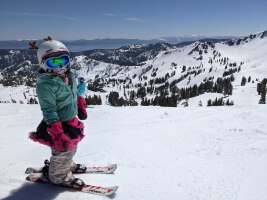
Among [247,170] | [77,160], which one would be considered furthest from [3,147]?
[247,170]

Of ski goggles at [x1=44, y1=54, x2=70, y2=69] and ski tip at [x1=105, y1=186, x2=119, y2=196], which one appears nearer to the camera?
ski goggles at [x1=44, y1=54, x2=70, y2=69]

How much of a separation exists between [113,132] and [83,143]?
231cm

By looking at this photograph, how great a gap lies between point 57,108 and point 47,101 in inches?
14.8

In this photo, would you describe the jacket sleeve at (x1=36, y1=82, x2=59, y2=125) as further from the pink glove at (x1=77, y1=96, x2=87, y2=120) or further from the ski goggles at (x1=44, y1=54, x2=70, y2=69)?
the pink glove at (x1=77, y1=96, x2=87, y2=120)

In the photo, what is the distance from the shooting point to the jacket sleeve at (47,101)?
5035 mm

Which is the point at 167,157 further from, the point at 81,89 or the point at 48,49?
the point at 48,49

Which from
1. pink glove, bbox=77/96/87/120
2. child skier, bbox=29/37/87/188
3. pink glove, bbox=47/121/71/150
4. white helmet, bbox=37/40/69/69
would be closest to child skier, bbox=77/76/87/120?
pink glove, bbox=77/96/87/120

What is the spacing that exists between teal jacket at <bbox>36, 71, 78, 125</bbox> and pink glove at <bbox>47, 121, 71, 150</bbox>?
0.36ft

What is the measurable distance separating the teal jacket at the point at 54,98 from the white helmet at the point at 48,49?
345 millimetres

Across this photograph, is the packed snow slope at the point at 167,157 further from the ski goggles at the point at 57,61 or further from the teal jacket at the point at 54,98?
the ski goggles at the point at 57,61

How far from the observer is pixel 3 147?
10523 millimetres

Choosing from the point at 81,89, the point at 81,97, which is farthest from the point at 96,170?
the point at 81,89

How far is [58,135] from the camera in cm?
499

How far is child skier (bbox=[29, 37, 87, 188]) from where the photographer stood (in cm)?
510
